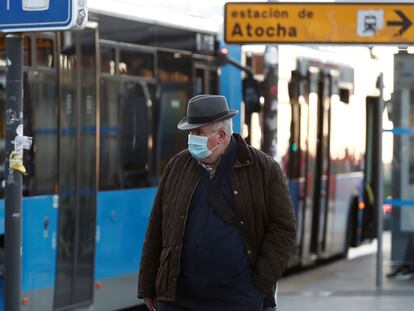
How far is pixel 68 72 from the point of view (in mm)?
10039

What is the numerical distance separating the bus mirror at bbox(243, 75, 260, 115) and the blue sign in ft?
21.6

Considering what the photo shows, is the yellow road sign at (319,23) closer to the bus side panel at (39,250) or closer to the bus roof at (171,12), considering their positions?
the bus roof at (171,12)

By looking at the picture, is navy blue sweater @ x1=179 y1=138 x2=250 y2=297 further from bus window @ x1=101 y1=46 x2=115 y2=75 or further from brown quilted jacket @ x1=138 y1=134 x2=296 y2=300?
bus window @ x1=101 y1=46 x2=115 y2=75

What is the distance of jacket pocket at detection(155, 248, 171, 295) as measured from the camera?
5.74 metres

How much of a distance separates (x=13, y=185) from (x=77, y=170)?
3.47 meters

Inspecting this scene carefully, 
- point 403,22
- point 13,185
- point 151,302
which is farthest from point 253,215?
point 403,22

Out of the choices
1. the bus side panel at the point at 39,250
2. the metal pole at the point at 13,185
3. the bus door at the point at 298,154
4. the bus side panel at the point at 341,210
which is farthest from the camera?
the bus side panel at the point at 341,210

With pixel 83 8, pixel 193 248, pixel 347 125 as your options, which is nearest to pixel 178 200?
pixel 193 248

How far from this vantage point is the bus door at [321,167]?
1609 cm

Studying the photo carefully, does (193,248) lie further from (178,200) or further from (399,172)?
(399,172)

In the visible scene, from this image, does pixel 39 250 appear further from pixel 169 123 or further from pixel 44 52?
pixel 169 123

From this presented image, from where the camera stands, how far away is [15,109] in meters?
6.66

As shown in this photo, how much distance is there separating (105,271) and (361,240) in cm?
878

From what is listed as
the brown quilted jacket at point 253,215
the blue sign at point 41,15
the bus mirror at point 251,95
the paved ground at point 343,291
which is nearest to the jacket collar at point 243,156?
the brown quilted jacket at point 253,215
